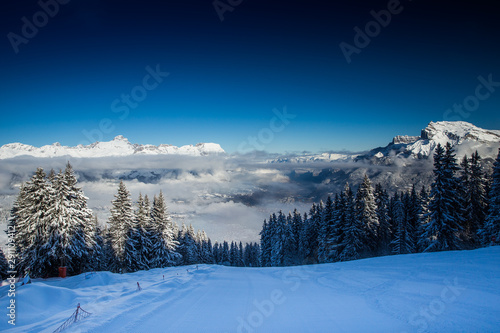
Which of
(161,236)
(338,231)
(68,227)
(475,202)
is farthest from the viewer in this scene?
(338,231)

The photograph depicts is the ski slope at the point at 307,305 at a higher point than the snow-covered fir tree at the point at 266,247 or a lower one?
higher

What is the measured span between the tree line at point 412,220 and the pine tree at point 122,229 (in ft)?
93.4

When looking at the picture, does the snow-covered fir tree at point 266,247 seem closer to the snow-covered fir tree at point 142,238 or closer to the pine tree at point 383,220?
the pine tree at point 383,220

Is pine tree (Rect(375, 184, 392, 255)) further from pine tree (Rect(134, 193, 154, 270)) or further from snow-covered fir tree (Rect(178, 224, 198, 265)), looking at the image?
pine tree (Rect(134, 193, 154, 270))

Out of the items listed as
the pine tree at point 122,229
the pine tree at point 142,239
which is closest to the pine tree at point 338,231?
the pine tree at point 142,239

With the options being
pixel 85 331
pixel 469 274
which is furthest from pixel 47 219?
pixel 469 274

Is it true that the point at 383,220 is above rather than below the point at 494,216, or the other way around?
below

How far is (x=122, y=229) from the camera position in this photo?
92.5ft

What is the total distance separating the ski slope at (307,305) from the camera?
295 inches

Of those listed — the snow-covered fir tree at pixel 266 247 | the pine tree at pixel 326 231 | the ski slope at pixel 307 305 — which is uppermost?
the ski slope at pixel 307 305

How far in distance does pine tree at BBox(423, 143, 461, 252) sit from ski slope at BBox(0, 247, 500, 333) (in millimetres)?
10336

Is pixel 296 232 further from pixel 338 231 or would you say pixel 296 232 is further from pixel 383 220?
pixel 338 231

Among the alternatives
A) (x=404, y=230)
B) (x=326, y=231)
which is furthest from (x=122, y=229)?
(x=404, y=230)

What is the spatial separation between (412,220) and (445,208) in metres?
16.4
